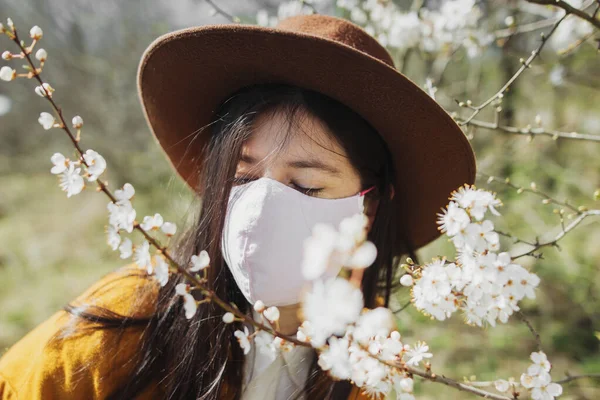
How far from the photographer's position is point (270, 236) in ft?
3.59

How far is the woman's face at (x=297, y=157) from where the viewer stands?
1171 millimetres

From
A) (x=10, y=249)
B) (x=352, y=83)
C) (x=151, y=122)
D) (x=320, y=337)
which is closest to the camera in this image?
(x=320, y=337)

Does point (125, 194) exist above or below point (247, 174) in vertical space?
above

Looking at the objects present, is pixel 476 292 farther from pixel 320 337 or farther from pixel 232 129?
pixel 232 129

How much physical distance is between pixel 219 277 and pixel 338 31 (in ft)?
2.38

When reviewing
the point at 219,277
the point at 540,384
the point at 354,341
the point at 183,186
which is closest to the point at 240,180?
the point at 219,277

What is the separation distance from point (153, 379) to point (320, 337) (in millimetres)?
772

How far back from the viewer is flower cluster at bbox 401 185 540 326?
0.78m

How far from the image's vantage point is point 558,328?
299cm

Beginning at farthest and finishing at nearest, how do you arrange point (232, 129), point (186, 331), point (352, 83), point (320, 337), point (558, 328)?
point (558, 328)
point (186, 331)
point (232, 129)
point (352, 83)
point (320, 337)

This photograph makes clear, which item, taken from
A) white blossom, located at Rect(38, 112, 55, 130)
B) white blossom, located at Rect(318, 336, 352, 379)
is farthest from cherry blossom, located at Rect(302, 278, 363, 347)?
white blossom, located at Rect(38, 112, 55, 130)

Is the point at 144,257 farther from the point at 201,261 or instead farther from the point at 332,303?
the point at 332,303

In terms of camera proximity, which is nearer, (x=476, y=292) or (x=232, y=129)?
(x=476, y=292)

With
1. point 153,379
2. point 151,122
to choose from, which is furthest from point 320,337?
point 151,122
